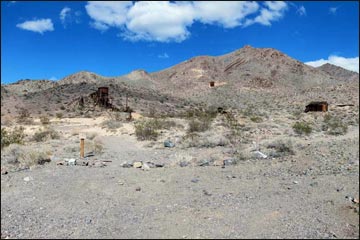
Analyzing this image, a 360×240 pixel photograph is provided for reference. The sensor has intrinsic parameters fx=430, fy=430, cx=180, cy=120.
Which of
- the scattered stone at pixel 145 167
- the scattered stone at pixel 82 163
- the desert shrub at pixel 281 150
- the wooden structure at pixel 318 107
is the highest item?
the wooden structure at pixel 318 107

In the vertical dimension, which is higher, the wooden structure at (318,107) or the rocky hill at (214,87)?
the rocky hill at (214,87)

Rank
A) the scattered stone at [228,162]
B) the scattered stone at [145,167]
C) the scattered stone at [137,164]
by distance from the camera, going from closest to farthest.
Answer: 1. the scattered stone at [145,167]
2. the scattered stone at [137,164]
3. the scattered stone at [228,162]

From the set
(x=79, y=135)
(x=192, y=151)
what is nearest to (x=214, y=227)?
(x=192, y=151)

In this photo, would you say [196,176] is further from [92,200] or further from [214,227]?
[214,227]

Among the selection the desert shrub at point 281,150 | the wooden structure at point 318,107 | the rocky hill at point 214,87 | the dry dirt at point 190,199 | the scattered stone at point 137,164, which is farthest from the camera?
the rocky hill at point 214,87

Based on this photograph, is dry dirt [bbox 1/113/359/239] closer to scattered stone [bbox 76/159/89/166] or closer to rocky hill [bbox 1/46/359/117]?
scattered stone [bbox 76/159/89/166]

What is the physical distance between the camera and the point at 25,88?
72938 millimetres

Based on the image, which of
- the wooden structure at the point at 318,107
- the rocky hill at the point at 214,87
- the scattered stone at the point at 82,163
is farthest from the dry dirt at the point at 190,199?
the rocky hill at the point at 214,87

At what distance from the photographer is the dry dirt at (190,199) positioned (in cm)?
693

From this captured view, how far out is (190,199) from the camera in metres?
8.71

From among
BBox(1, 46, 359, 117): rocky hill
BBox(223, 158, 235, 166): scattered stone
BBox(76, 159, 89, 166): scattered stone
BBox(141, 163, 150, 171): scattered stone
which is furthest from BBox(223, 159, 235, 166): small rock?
BBox(1, 46, 359, 117): rocky hill

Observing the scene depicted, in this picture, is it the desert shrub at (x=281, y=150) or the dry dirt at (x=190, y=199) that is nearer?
the dry dirt at (x=190, y=199)

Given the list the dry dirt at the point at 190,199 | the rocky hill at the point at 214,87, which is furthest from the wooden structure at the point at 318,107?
the dry dirt at the point at 190,199

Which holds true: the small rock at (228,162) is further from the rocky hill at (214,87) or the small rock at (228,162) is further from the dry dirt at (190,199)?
the rocky hill at (214,87)
